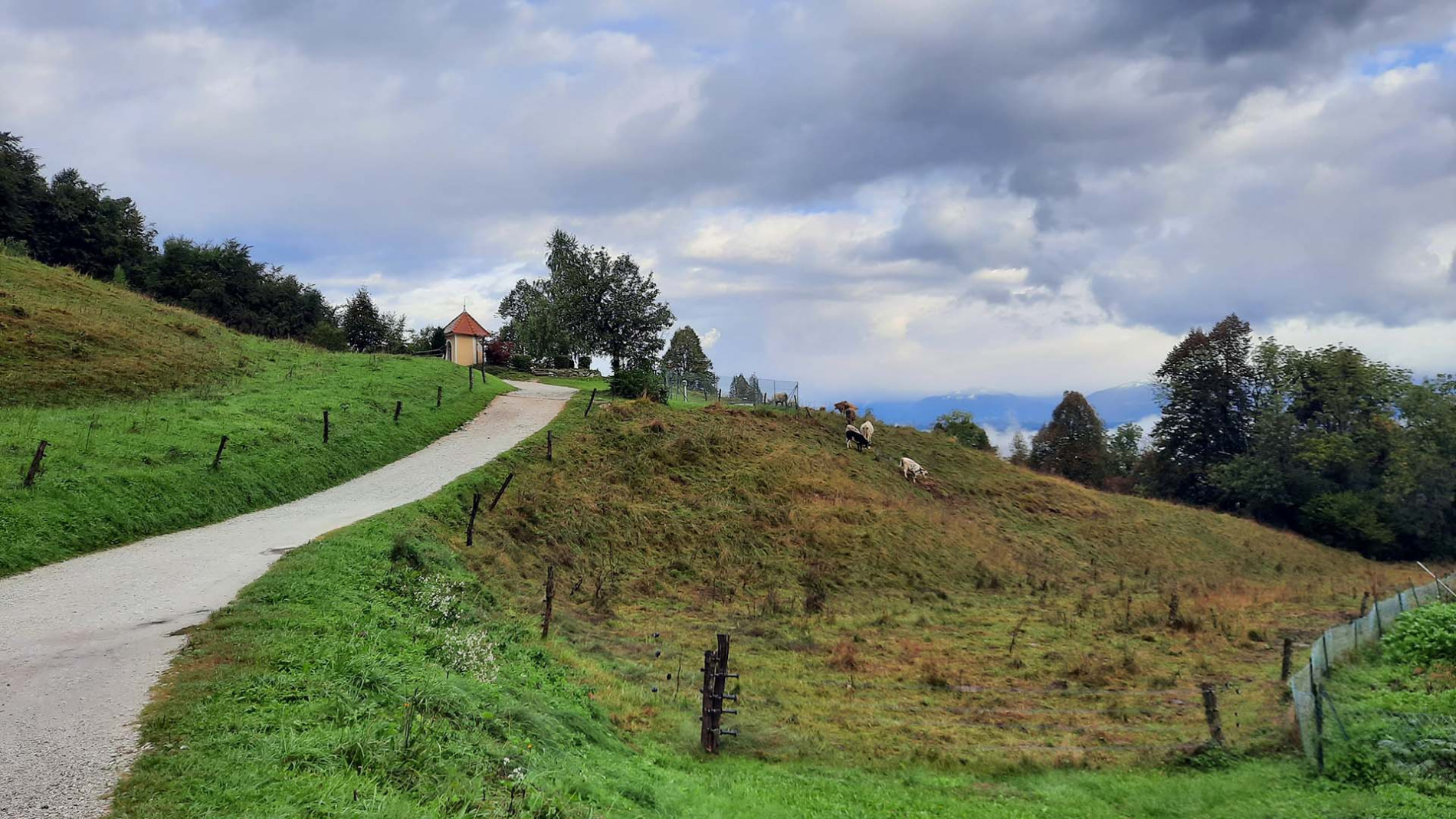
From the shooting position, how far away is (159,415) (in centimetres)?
2280

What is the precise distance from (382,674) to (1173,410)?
80110 millimetres

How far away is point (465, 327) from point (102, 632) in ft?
176

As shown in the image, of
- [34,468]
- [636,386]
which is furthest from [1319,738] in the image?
[636,386]

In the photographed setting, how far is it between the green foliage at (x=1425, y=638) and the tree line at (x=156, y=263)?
2589 inches

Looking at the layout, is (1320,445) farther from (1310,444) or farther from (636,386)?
(636,386)

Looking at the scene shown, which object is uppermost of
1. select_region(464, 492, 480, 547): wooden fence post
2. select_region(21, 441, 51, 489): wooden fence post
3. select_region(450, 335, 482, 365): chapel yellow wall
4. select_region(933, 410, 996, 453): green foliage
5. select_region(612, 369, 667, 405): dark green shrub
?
select_region(450, 335, 482, 365): chapel yellow wall

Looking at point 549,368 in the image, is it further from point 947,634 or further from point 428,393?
point 947,634

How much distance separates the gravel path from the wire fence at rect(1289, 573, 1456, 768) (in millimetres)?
16088

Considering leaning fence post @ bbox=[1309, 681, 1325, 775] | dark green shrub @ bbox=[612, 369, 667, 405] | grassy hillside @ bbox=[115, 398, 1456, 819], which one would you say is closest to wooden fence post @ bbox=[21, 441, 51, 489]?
grassy hillside @ bbox=[115, 398, 1456, 819]

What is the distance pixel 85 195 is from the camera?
201 feet

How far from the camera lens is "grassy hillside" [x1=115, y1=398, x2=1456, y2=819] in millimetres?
6957

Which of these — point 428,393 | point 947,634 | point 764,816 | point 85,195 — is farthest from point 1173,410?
point 85,195

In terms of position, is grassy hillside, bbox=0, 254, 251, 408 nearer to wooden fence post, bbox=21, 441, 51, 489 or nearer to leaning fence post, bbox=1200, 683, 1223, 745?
wooden fence post, bbox=21, 441, 51, 489

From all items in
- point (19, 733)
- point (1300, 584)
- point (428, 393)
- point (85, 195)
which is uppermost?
point (85, 195)
